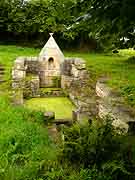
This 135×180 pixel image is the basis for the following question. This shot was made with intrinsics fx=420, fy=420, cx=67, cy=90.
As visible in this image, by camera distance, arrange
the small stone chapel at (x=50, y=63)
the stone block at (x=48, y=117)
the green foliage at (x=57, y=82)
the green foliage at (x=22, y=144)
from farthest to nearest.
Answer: the small stone chapel at (x=50, y=63) → the green foliage at (x=57, y=82) → the stone block at (x=48, y=117) → the green foliage at (x=22, y=144)

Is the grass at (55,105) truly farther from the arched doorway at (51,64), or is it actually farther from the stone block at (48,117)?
the arched doorway at (51,64)

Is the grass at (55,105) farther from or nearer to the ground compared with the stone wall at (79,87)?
nearer to the ground

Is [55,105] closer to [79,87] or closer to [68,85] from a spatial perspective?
[79,87]

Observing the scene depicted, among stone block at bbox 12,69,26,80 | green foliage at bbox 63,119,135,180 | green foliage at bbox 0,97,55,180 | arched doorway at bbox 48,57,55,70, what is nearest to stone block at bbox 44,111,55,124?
green foliage at bbox 0,97,55,180

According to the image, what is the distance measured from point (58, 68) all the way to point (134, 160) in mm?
10507

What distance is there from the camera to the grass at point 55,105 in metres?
12.0

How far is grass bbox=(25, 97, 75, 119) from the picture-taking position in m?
12.0

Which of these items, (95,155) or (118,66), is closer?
(95,155)

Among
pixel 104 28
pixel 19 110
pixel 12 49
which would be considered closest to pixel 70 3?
pixel 104 28

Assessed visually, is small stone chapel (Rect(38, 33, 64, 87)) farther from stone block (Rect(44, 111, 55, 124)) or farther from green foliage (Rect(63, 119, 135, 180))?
green foliage (Rect(63, 119, 135, 180))

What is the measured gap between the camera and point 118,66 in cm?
2289

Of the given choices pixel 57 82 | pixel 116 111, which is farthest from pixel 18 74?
pixel 116 111

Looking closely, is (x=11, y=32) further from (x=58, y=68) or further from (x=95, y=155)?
(x=95, y=155)

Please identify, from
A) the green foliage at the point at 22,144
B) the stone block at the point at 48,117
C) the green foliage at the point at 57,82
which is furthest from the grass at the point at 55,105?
the green foliage at the point at 57,82
